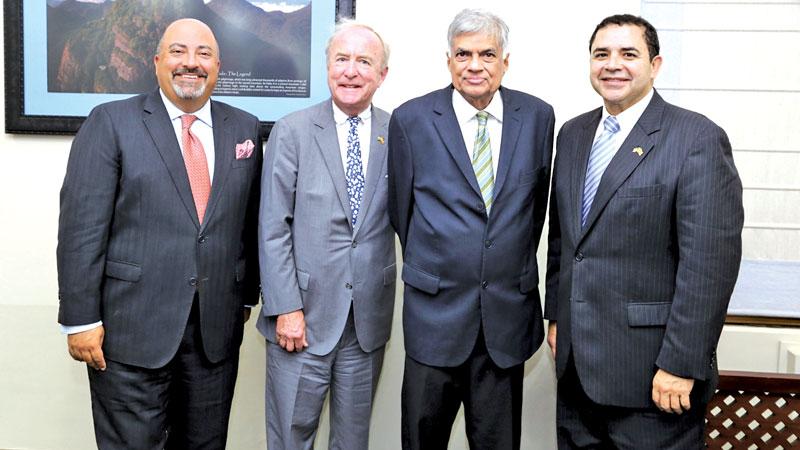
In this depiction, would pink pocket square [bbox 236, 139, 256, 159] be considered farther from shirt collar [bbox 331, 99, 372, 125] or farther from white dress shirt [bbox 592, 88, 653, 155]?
white dress shirt [bbox 592, 88, 653, 155]

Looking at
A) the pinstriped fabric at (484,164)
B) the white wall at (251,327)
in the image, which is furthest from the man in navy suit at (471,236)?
the white wall at (251,327)

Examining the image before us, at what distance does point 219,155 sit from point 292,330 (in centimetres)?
58

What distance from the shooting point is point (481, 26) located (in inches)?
83.7

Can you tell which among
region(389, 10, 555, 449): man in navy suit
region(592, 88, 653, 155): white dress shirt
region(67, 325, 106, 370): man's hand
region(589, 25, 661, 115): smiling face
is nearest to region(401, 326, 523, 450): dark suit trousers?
region(389, 10, 555, 449): man in navy suit

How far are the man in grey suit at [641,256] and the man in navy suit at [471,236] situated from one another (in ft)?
0.46

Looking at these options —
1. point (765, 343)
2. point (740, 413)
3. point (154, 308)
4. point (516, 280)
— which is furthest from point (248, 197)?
point (765, 343)

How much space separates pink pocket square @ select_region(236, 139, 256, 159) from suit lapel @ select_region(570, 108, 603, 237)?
99 cm

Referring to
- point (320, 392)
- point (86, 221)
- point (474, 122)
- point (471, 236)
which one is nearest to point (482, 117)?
point (474, 122)

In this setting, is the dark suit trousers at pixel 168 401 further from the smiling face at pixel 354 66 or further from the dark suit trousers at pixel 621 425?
the dark suit trousers at pixel 621 425

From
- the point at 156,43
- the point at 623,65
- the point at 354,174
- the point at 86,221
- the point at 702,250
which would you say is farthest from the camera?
the point at 156,43

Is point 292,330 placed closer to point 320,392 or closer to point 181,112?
point 320,392

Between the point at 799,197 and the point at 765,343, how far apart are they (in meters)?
0.56

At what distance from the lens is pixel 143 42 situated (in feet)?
9.61

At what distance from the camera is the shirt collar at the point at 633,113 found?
1.98 metres
